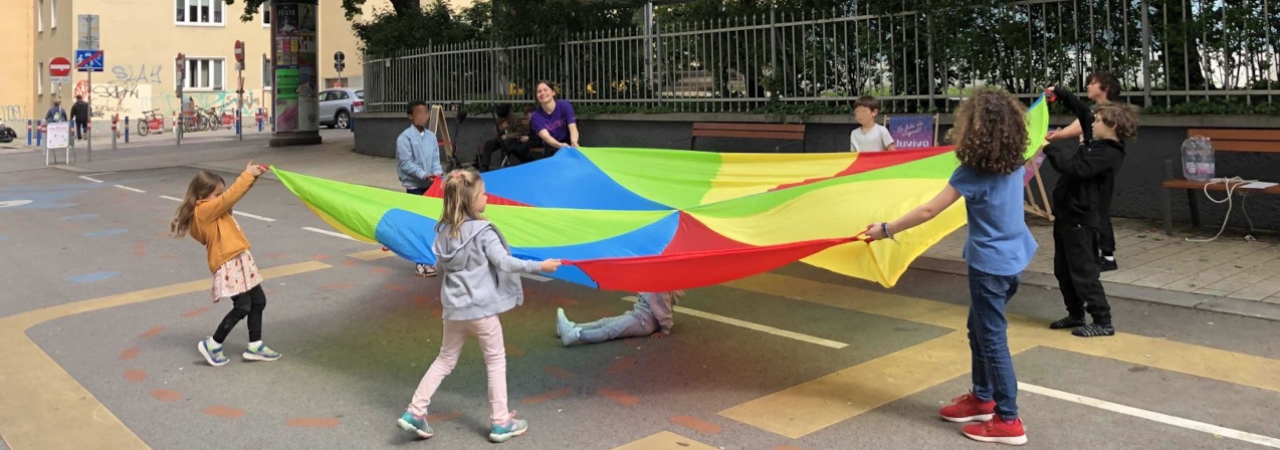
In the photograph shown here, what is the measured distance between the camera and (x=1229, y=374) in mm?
5762

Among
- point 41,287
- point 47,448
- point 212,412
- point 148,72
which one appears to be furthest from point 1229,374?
point 148,72

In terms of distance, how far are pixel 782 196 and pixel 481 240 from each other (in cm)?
299

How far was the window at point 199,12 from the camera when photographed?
147 feet

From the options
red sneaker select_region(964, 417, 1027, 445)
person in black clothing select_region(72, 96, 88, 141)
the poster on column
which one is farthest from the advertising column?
red sneaker select_region(964, 417, 1027, 445)

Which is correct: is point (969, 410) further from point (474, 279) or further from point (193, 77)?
point (193, 77)

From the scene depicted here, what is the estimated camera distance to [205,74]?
45875 millimetres

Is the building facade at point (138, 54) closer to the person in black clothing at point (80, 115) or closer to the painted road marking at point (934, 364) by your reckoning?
the person in black clothing at point (80, 115)

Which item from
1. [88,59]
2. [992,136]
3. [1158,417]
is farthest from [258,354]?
[88,59]

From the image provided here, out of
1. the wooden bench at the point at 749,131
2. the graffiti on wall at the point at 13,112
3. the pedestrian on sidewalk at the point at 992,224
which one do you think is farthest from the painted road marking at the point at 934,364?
the graffiti on wall at the point at 13,112

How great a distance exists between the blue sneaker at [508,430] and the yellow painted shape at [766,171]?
143 inches

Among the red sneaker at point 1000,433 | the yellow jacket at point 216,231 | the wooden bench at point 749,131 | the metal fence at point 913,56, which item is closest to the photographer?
the red sneaker at point 1000,433

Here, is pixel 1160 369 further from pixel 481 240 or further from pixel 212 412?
pixel 212 412

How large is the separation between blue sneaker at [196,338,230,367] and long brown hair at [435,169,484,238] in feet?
7.57

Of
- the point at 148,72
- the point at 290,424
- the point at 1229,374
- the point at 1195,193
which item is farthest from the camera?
the point at 148,72
